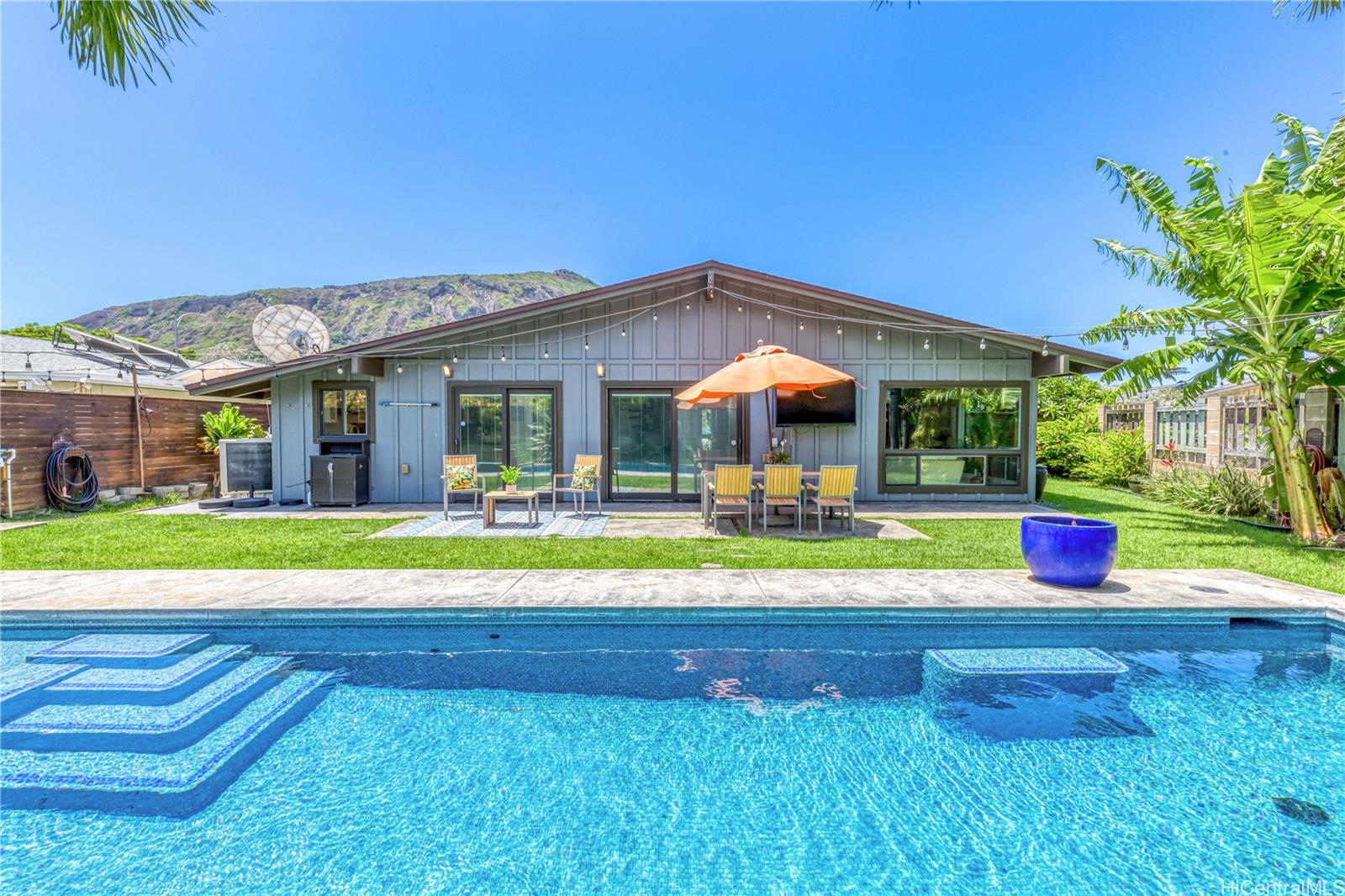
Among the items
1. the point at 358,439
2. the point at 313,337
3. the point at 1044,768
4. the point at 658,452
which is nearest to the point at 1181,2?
the point at 658,452

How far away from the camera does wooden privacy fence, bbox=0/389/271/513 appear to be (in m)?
9.51

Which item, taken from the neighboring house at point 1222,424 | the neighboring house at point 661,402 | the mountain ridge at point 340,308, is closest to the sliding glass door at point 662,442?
the neighboring house at point 661,402

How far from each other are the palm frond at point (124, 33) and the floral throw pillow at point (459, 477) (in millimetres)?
6321

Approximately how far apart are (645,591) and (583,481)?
426 cm

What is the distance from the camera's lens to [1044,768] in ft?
9.89

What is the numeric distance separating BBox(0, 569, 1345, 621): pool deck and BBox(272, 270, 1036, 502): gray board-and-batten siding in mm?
5156

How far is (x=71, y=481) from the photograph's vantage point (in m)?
10.2

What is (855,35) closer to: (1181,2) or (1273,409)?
(1181,2)

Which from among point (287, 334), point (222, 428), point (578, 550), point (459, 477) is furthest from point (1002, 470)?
point (222, 428)

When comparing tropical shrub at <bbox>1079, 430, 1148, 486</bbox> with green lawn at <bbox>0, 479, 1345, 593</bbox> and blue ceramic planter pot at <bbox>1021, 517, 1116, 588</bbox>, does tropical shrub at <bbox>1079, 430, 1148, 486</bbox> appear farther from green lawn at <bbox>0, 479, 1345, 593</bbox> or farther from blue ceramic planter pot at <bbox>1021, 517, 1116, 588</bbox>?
blue ceramic planter pot at <bbox>1021, 517, 1116, 588</bbox>

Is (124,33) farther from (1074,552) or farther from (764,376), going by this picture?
(1074,552)

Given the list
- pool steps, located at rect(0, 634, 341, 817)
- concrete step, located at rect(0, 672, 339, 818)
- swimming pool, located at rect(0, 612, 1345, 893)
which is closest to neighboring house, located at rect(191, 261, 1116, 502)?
swimming pool, located at rect(0, 612, 1345, 893)

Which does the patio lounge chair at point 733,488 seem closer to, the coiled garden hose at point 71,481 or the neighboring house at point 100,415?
the coiled garden hose at point 71,481

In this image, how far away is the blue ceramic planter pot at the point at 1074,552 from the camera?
16.2 feet
